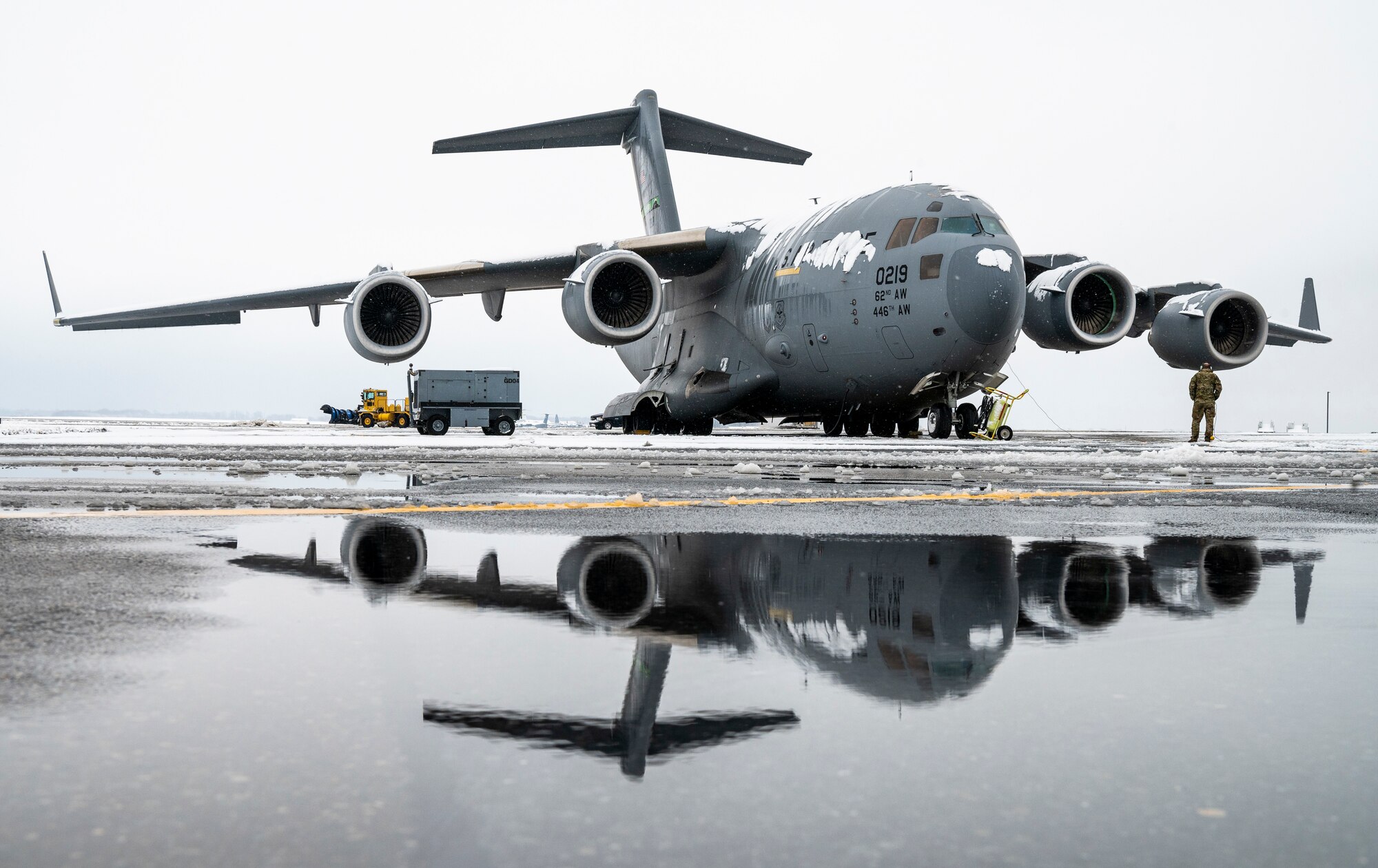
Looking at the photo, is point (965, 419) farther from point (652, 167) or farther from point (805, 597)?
point (805, 597)

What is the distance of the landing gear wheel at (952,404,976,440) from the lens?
58.0 ft

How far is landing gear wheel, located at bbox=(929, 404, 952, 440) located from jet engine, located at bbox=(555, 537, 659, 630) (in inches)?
545

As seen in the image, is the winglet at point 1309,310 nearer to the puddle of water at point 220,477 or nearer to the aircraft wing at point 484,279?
the aircraft wing at point 484,279

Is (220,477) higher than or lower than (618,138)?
lower

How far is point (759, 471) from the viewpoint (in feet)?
31.2

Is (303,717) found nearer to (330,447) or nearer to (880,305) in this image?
(330,447)

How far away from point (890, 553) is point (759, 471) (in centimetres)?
554

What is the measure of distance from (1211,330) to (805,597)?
1855 centimetres

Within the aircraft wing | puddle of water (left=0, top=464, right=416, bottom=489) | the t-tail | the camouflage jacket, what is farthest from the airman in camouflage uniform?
puddle of water (left=0, top=464, right=416, bottom=489)

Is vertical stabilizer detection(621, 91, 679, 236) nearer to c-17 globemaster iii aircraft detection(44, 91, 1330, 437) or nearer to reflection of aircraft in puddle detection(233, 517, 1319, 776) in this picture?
c-17 globemaster iii aircraft detection(44, 91, 1330, 437)

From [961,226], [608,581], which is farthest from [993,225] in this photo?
[608,581]

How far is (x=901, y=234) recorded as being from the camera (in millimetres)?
15727

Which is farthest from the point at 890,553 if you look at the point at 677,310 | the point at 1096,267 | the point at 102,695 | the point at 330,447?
the point at 677,310

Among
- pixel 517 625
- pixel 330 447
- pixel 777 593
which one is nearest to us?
pixel 517 625
